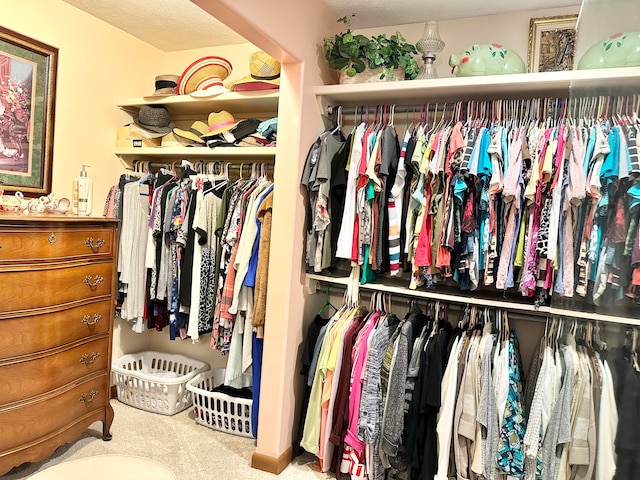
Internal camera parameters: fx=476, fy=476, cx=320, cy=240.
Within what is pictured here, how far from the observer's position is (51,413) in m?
2.20

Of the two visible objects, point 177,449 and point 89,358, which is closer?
point 89,358

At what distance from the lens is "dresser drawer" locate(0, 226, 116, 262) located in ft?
6.57

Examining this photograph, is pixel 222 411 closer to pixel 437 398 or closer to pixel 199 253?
pixel 199 253

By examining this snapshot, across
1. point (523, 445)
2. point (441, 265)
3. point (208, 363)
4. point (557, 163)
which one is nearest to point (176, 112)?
point (208, 363)

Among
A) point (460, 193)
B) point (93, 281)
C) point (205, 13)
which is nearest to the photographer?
point (460, 193)

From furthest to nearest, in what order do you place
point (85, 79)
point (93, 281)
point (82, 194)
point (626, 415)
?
1. point (85, 79)
2. point (82, 194)
3. point (93, 281)
4. point (626, 415)

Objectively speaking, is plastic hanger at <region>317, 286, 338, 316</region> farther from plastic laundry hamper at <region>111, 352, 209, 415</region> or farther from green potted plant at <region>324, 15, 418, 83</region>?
green potted plant at <region>324, 15, 418, 83</region>

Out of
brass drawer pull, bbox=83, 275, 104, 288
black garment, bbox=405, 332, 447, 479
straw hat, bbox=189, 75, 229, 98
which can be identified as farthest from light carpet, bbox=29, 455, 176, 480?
straw hat, bbox=189, 75, 229, 98

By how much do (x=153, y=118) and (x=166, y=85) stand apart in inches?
9.1

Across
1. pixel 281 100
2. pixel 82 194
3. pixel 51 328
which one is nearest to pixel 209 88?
pixel 281 100

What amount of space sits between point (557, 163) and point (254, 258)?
60.2 inches

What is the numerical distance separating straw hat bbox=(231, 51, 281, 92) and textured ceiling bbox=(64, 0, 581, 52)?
392 mm

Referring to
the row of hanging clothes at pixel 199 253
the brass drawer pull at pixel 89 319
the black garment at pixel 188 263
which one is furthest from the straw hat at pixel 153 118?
the brass drawer pull at pixel 89 319

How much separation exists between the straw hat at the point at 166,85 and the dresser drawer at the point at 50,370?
61.8 inches
